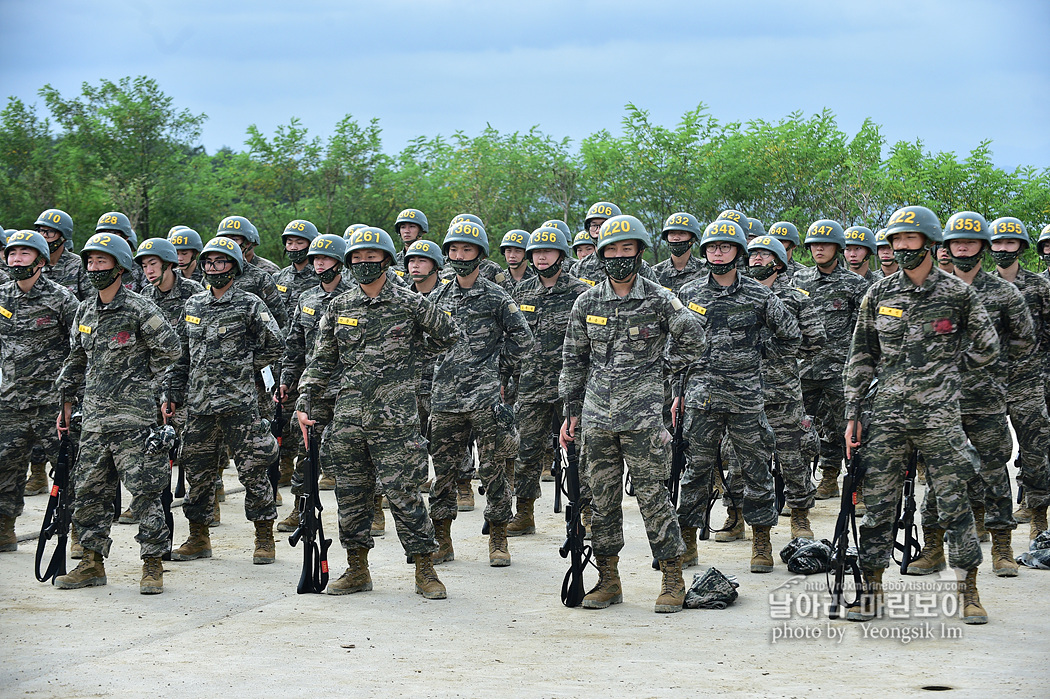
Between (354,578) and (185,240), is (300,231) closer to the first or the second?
(185,240)

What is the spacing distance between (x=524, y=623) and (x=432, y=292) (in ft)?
12.8

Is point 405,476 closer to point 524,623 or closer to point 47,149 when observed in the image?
point 524,623

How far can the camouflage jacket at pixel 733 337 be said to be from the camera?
9.27 meters

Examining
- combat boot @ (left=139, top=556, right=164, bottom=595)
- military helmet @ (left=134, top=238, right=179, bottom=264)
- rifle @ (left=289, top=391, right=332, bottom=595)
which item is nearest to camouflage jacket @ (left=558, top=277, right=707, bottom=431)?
rifle @ (left=289, top=391, right=332, bottom=595)

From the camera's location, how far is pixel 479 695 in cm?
625

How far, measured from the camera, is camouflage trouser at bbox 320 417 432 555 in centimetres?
847

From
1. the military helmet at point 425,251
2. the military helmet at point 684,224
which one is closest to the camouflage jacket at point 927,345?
the military helmet at point 684,224

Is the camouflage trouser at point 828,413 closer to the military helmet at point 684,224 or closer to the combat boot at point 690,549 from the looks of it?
the military helmet at point 684,224

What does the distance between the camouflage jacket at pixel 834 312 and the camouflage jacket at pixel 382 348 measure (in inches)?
194

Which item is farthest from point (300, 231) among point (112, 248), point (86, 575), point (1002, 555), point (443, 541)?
point (1002, 555)

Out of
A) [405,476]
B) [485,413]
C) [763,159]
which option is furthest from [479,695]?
[763,159]

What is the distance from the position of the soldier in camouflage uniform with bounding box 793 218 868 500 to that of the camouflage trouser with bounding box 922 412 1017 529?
2835 millimetres

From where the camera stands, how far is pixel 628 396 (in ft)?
26.5

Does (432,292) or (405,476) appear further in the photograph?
(432,292)
